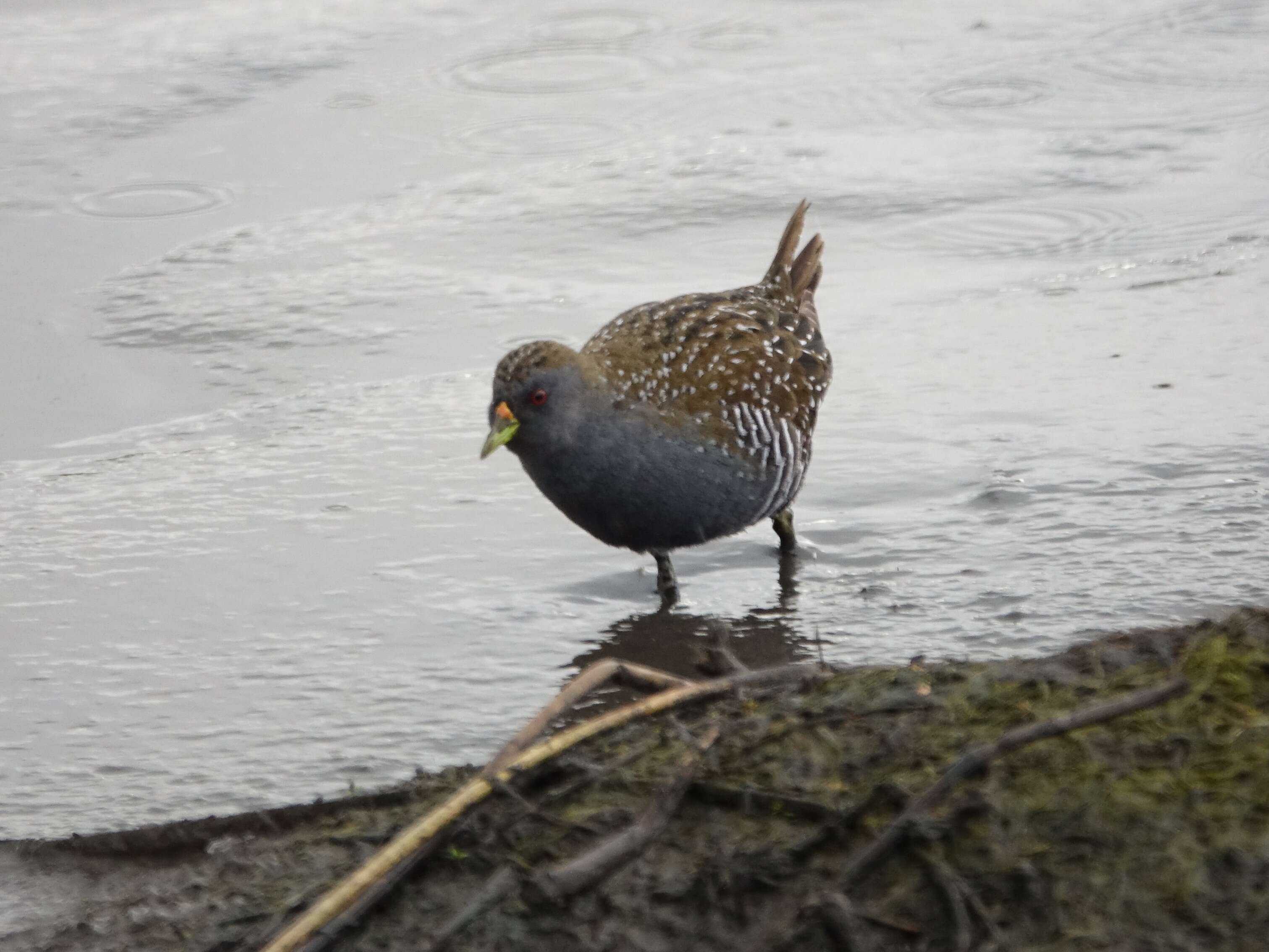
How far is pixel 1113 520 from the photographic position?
5094 mm

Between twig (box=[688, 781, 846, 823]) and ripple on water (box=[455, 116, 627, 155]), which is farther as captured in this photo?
ripple on water (box=[455, 116, 627, 155])

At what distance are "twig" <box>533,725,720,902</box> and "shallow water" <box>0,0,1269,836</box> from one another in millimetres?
1299

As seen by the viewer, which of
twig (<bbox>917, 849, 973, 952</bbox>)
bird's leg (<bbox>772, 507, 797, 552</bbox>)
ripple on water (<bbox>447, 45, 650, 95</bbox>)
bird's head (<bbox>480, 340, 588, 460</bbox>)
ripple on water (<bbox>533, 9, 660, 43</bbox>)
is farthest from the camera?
ripple on water (<bbox>533, 9, 660, 43</bbox>)

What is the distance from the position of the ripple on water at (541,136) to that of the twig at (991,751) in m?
6.84

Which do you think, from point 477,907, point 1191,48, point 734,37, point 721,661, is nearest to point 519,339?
point 721,661

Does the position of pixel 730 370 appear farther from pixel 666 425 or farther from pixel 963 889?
pixel 963 889

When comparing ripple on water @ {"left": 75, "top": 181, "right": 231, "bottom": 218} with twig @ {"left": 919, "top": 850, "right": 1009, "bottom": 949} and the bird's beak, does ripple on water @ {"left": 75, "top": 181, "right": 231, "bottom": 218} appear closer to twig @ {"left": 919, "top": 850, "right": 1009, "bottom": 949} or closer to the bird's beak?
the bird's beak

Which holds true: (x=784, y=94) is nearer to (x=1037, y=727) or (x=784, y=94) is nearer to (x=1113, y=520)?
(x=1113, y=520)

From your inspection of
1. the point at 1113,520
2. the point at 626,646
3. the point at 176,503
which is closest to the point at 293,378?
the point at 176,503

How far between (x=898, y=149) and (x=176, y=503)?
4602 millimetres

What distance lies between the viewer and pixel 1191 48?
10.1 m

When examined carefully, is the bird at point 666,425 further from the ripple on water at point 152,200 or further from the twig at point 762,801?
the ripple on water at point 152,200

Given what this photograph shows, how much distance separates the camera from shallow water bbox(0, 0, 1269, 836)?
4.57 m

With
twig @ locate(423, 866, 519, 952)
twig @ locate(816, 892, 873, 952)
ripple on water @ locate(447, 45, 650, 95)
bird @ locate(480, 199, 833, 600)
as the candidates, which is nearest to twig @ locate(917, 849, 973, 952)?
twig @ locate(816, 892, 873, 952)
